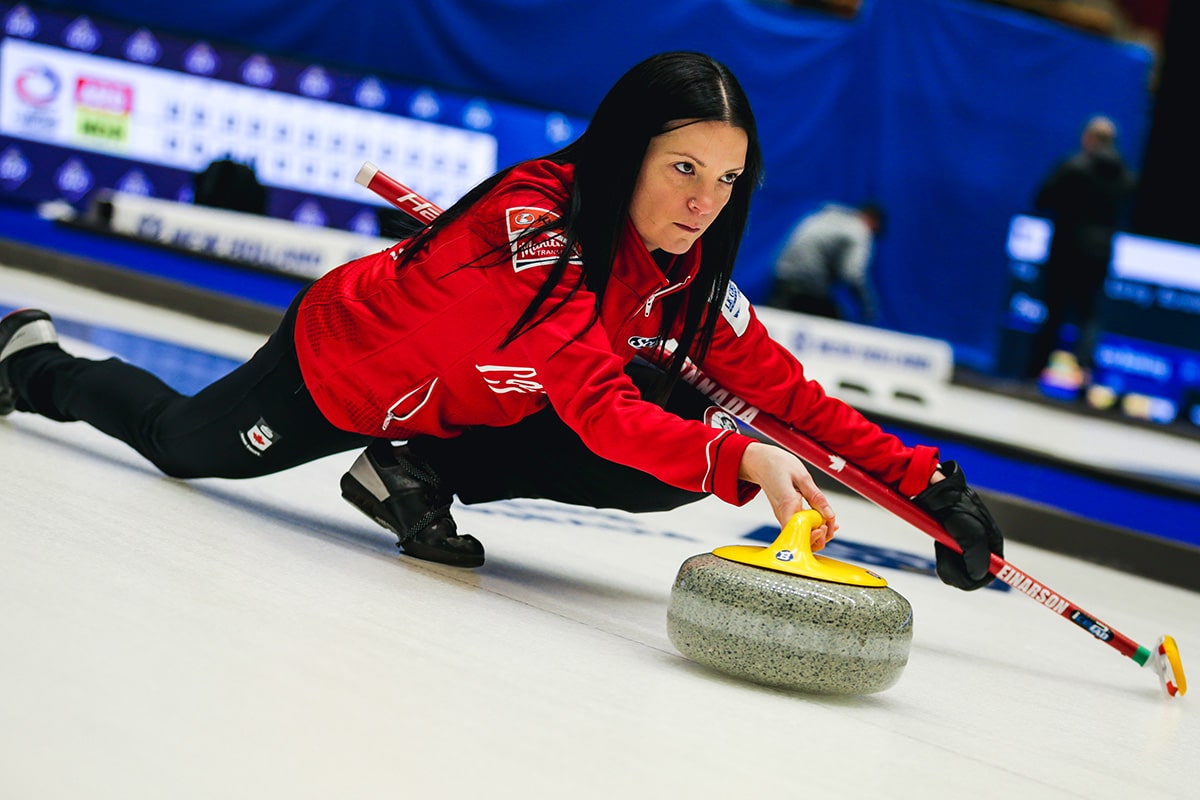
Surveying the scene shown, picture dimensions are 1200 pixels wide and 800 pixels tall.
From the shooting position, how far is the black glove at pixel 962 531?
1995mm

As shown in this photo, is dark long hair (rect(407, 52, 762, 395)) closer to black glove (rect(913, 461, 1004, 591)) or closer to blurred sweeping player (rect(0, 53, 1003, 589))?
blurred sweeping player (rect(0, 53, 1003, 589))

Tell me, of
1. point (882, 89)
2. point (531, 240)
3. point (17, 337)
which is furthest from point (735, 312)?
point (882, 89)

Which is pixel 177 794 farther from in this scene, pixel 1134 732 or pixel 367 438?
pixel 1134 732

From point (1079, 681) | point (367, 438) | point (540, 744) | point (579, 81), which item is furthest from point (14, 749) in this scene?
point (579, 81)

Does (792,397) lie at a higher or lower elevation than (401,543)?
higher

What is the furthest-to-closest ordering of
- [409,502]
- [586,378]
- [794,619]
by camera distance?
[409,502], [586,378], [794,619]

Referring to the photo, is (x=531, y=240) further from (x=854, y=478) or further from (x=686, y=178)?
(x=854, y=478)

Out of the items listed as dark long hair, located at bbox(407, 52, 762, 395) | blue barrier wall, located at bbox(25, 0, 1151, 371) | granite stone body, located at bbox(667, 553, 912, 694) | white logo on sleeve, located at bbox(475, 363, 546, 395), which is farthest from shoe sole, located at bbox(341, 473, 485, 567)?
blue barrier wall, located at bbox(25, 0, 1151, 371)

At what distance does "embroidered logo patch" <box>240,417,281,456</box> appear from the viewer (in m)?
2.13

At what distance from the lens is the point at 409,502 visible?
6.75 feet

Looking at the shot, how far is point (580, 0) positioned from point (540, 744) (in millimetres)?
8812

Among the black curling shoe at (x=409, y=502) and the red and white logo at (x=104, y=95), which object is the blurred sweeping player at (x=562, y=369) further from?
the red and white logo at (x=104, y=95)

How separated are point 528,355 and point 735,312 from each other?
44 cm

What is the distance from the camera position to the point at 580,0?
9.55m
